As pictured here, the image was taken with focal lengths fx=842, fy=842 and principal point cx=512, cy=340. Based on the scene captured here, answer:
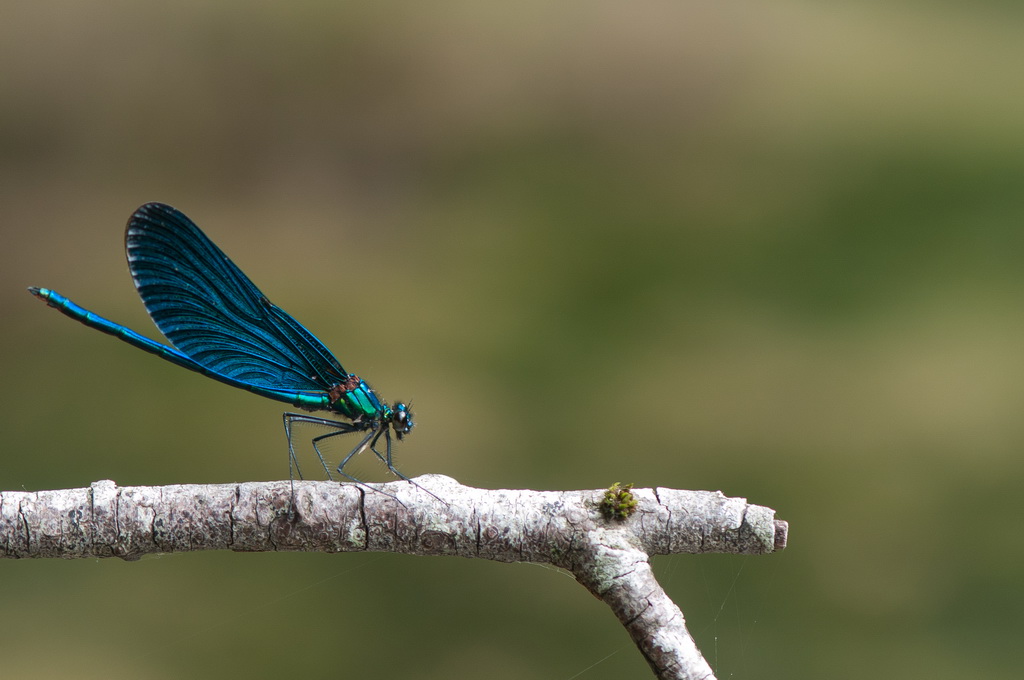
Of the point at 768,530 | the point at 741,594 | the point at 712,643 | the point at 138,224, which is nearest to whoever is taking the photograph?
the point at 768,530

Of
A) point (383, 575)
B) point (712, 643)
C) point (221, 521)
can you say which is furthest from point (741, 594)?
point (221, 521)

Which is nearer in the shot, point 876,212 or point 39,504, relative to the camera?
point 39,504

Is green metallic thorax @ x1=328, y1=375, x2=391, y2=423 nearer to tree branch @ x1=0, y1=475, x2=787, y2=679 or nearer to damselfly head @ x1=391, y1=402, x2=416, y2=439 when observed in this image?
damselfly head @ x1=391, y1=402, x2=416, y2=439

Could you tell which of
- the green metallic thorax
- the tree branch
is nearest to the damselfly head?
the green metallic thorax

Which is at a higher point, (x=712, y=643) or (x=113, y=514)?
(x=113, y=514)

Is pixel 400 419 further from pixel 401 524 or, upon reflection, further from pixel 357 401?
pixel 401 524

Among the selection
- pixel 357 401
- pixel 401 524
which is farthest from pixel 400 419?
pixel 401 524

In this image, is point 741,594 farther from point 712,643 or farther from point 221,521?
point 221,521
